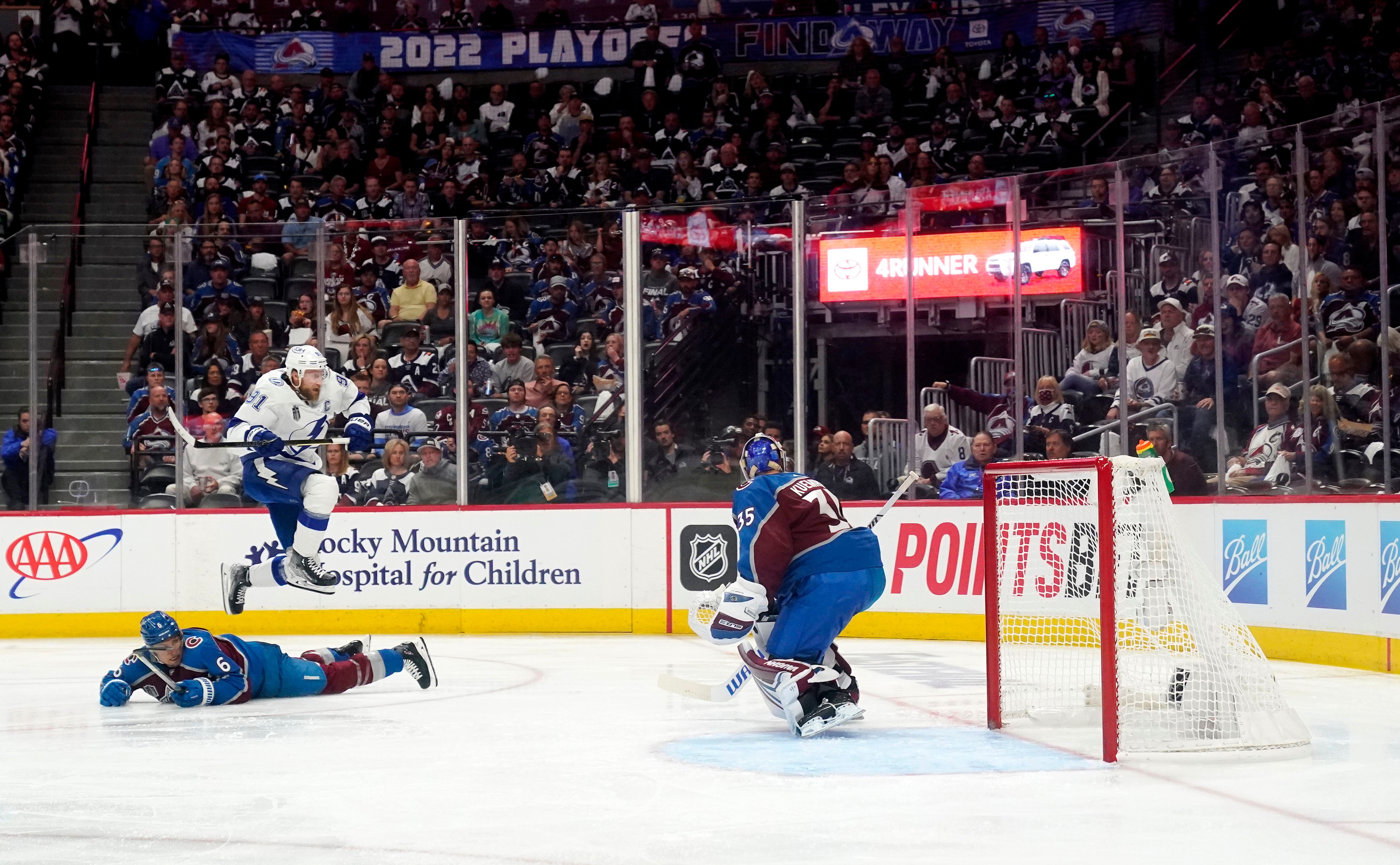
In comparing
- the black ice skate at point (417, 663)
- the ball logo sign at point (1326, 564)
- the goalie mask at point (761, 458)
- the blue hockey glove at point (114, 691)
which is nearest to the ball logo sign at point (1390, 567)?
the ball logo sign at point (1326, 564)

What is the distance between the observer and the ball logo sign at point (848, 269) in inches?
392

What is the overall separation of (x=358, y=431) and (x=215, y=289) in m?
3.70

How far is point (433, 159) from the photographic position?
15.8 meters

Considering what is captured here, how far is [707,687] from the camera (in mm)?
6055

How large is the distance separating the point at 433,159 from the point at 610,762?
38.3 ft

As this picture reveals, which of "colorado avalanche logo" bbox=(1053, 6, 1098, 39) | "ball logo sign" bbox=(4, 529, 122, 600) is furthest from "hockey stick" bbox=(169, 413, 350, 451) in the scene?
"colorado avalanche logo" bbox=(1053, 6, 1098, 39)

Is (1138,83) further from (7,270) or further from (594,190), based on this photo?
(7,270)

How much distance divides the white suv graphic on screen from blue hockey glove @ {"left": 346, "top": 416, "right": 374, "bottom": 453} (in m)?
4.24

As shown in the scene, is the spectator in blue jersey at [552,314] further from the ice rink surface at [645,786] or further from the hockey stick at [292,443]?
the ice rink surface at [645,786]

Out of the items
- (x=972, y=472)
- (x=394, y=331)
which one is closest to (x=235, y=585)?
(x=394, y=331)

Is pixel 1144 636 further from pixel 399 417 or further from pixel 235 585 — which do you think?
pixel 399 417

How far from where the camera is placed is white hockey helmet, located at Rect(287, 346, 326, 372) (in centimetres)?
715

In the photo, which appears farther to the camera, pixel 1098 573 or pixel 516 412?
pixel 516 412

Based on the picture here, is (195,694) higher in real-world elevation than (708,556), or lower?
lower
